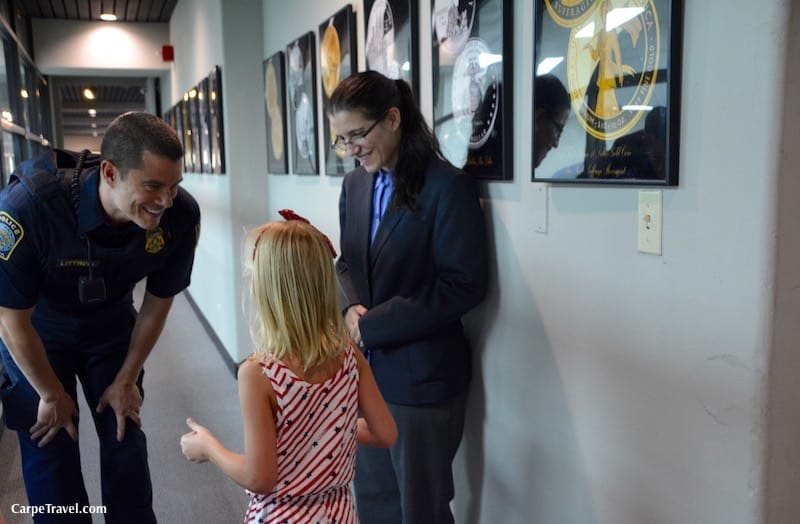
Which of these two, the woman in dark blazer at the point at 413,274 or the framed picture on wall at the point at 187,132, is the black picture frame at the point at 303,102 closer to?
the woman in dark blazer at the point at 413,274

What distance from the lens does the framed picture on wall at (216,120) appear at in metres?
4.17

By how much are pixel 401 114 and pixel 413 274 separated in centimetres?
41

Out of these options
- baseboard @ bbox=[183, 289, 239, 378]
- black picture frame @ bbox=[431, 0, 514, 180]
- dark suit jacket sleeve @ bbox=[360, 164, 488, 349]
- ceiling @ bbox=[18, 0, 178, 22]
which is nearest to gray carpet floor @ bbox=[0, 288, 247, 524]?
baseboard @ bbox=[183, 289, 239, 378]

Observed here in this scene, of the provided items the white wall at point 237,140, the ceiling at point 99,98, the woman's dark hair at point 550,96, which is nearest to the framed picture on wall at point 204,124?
the white wall at point 237,140

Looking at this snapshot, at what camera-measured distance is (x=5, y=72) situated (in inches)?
205

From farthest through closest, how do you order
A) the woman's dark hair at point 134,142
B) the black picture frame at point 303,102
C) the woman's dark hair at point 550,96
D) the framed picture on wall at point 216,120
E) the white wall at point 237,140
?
the framed picture on wall at point 216,120, the white wall at point 237,140, the black picture frame at point 303,102, the woman's dark hair at point 134,142, the woman's dark hair at point 550,96

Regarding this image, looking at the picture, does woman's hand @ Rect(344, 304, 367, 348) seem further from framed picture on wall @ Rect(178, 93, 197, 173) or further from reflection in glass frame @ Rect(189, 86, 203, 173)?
framed picture on wall @ Rect(178, 93, 197, 173)

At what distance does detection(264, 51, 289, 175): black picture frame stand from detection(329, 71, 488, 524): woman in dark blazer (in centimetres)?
185

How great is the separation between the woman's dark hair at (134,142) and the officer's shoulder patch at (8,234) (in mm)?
262

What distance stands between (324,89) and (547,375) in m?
1.78

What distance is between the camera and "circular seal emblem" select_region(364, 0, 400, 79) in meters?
2.17

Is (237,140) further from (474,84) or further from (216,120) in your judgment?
(474,84)

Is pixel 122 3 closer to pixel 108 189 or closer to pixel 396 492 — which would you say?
pixel 108 189

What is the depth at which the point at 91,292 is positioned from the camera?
170cm
